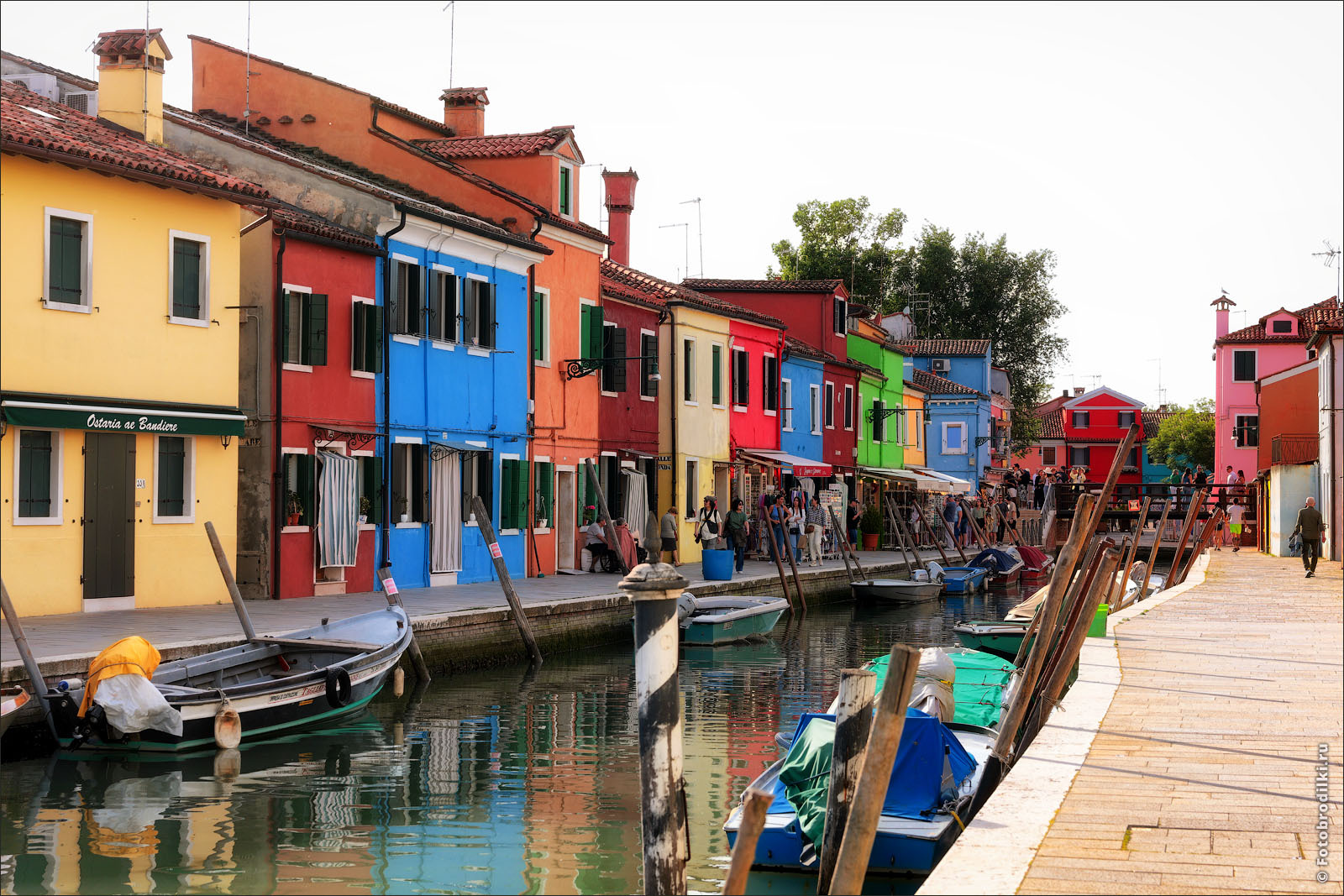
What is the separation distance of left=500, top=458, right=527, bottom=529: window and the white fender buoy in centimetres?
1263

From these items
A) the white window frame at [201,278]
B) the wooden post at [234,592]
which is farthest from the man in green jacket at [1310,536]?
the wooden post at [234,592]

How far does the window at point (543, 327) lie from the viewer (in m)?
26.9

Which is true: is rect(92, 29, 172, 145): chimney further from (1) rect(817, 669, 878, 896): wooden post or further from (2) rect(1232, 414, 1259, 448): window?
(2) rect(1232, 414, 1259, 448): window

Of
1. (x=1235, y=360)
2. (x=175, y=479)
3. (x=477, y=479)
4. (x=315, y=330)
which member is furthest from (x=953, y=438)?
(x=175, y=479)

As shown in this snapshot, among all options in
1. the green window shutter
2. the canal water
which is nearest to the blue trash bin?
the green window shutter

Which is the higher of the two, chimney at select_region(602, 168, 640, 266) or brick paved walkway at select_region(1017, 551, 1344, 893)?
chimney at select_region(602, 168, 640, 266)

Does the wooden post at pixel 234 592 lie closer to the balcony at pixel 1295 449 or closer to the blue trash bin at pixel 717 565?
the blue trash bin at pixel 717 565

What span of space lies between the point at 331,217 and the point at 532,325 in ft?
17.2

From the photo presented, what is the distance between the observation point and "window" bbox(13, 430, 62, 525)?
600 inches

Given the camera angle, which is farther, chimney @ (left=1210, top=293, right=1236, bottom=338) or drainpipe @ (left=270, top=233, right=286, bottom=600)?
chimney @ (left=1210, top=293, right=1236, bottom=338)

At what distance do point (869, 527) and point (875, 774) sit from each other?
3740 cm

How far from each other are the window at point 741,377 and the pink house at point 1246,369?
32517 mm

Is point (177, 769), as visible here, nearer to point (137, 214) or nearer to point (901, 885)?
point (901, 885)

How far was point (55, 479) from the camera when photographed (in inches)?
638
